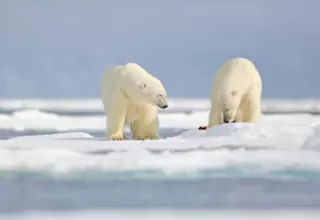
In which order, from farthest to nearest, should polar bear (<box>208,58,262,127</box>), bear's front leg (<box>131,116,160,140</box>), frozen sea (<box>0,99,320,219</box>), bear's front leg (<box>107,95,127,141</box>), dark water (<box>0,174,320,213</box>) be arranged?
1. polar bear (<box>208,58,262,127</box>)
2. bear's front leg (<box>131,116,160,140</box>)
3. bear's front leg (<box>107,95,127,141</box>)
4. dark water (<box>0,174,320,213</box>)
5. frozen sea (<box>0,99,320,219</box>)

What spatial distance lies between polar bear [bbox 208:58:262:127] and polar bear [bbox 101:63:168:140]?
67cm

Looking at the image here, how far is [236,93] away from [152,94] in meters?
0.97

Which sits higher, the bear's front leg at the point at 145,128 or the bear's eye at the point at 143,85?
the bear's eye at the point at 143,85

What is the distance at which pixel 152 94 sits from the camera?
17.5 feet

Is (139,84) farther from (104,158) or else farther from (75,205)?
(75,205)

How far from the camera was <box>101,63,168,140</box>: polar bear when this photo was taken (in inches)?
211

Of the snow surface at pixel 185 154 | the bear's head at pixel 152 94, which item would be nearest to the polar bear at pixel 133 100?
the bear's head at pixel 152 94

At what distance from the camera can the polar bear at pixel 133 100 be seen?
5.36 meters

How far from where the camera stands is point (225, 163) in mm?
3641

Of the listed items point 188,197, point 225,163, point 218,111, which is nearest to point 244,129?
point 218,111

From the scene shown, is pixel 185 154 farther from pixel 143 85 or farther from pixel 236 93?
pixel 236 93

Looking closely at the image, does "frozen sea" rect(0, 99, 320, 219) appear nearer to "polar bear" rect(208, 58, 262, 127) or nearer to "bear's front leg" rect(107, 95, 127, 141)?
"bear's front leg" rect(107, 95, 127, 141)

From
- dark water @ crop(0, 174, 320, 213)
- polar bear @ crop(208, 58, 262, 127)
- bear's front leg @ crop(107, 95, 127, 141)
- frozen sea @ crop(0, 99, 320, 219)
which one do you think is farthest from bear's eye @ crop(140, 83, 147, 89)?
dark water @ crop(0, 174, 320, 213)

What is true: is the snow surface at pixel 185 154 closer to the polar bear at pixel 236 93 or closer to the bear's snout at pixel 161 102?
the bear's snout at pixel 161 102
